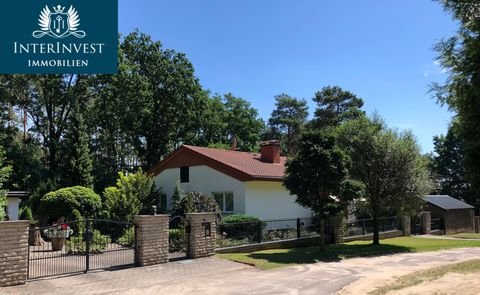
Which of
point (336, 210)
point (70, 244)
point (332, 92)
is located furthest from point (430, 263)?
point (332, 92)

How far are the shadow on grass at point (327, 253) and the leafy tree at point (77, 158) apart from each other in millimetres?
19607

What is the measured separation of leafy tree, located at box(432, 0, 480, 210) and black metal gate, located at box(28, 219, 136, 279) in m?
9.96

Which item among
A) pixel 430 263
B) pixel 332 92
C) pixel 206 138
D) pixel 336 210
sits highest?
pixel 332 92

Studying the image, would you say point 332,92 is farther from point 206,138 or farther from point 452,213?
point 452,213

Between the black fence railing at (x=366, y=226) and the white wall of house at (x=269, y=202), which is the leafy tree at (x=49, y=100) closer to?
the white wall of house at (x=269, y=202)

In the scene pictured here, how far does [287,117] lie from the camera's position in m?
67.6

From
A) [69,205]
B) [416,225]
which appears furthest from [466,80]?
[416,225]

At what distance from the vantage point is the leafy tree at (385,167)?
24375 mm

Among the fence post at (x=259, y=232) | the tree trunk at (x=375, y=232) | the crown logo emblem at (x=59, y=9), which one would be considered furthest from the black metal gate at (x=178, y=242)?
the tree trunk at (x=375, y=232)

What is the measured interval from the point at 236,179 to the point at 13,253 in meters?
15.0

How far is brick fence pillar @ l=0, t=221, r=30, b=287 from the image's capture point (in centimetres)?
1164

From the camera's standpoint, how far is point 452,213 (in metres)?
39.6

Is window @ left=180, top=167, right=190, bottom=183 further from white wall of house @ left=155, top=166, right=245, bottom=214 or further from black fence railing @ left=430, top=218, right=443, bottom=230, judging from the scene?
black fence railing @ left=430, top=218, right=443, bottom=230

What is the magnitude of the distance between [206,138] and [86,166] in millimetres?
14743
